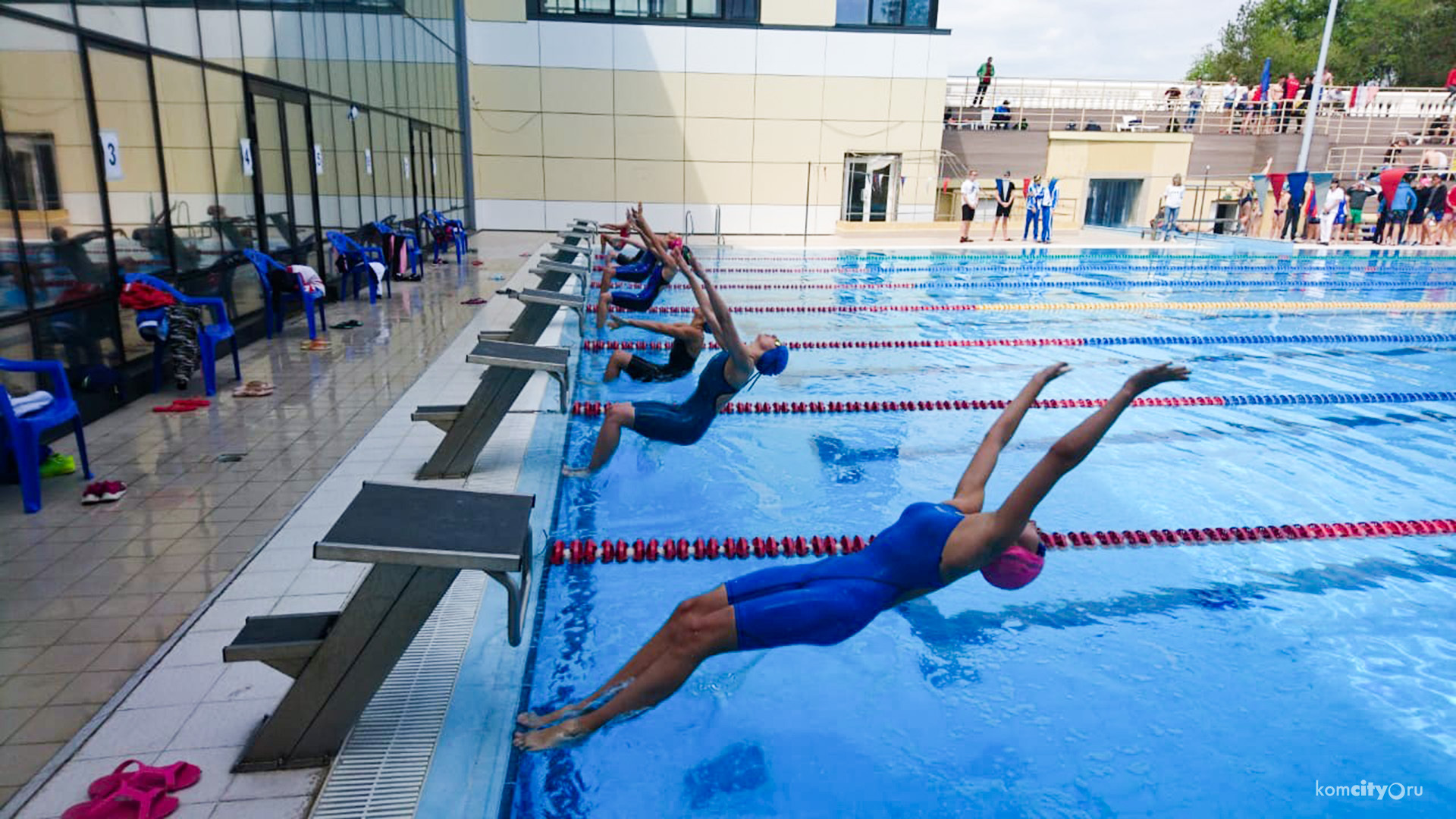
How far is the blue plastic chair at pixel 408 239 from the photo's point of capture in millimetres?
10648

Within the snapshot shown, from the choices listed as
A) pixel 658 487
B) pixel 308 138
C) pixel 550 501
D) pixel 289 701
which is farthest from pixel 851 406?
pixel 308 138

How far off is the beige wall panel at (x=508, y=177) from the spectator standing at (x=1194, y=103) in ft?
64.1

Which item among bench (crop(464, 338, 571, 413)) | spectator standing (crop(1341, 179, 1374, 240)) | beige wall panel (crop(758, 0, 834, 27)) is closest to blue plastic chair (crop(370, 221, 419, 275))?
bench (crop(464, 338, 571, 413))

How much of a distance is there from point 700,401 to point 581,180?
54.3 ft

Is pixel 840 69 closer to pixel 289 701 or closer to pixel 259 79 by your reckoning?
pixel 259 79

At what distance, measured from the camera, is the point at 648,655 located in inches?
96.3

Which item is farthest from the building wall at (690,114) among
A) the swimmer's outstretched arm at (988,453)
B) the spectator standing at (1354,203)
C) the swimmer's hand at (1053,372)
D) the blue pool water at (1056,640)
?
the swimmer's hand at (1053,372)

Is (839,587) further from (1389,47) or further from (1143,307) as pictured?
(1389,47)

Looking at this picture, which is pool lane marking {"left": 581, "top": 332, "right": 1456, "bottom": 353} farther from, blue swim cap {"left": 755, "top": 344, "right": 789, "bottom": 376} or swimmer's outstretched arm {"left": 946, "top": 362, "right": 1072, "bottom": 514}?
swimmer's outstretched arm {"left": 946, "top": 362, "right": 1072, "bottom": 514}

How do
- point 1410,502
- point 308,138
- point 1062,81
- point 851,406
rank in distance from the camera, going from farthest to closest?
point 1062,81
point 308,138
point 851,406
point 1410,502

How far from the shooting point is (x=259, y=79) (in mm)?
7598

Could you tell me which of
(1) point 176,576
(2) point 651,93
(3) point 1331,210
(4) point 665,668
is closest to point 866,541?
(4) point 665,668

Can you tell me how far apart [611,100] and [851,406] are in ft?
50.4

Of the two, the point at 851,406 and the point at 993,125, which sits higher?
the point at 993,125
